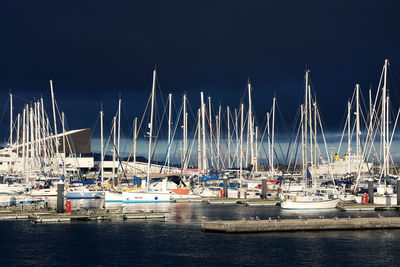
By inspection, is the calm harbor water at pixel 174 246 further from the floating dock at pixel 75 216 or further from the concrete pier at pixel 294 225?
the floating dock at pixel 75 216

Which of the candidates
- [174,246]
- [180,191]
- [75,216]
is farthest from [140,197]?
[174,246]

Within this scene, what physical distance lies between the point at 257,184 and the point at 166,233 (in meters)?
59.0

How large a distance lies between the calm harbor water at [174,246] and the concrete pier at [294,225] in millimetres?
1125

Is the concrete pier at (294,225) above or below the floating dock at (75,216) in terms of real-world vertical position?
below

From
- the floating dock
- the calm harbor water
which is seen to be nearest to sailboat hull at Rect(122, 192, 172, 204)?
the floating dock

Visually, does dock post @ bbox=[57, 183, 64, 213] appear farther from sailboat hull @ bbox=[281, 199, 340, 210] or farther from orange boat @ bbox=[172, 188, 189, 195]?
orange boat @ bbox=[172, 188, 189, 195]

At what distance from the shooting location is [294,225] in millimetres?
58750

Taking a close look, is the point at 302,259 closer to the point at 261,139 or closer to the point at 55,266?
the point at 55,266

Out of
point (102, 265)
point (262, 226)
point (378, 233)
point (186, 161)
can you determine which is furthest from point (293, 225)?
point (186, 161)

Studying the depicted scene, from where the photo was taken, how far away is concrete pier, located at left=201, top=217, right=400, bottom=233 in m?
57.5

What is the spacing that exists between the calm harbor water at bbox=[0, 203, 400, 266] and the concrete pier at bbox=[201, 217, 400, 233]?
1125mm

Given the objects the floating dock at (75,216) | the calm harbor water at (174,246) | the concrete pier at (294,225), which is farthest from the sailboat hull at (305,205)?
the calm harbor water at (174,246)

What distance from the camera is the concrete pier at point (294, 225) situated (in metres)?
57.5

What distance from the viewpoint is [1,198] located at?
8631 centimetres
